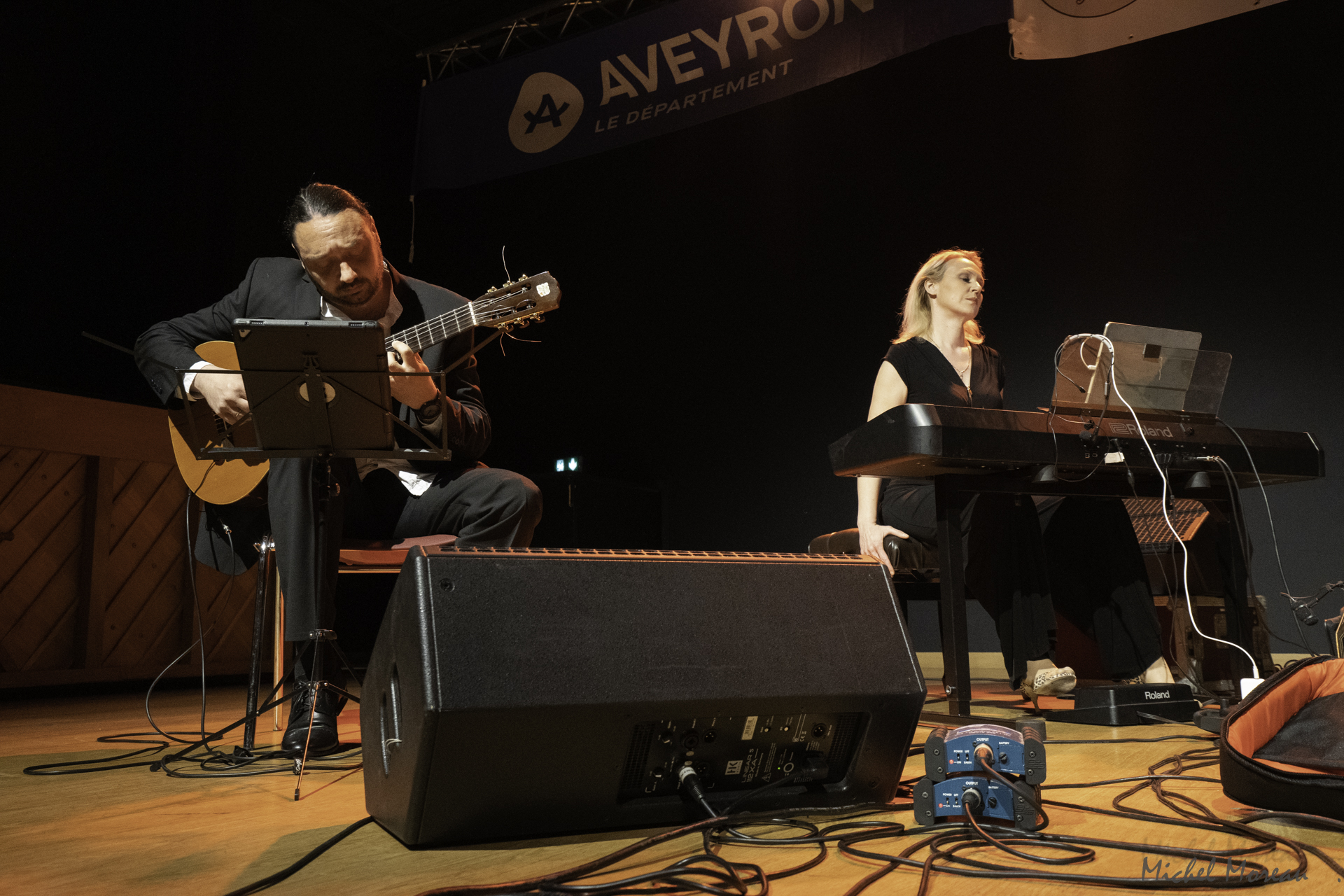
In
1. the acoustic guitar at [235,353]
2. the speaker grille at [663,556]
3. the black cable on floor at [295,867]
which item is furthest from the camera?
the acoustic guitar at [235,353]

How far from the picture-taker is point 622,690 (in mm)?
1021

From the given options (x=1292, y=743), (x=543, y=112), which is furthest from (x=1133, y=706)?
(x=543, y=112)

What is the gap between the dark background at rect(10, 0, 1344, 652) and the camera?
146 inches

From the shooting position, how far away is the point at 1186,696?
7.13 feet

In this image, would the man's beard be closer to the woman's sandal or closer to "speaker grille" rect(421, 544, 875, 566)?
"speaker grille" rect(421, 544, 875, 566)

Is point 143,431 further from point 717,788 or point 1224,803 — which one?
point 1224,803

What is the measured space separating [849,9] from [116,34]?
3046 mm

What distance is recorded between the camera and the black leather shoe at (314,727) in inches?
69.4

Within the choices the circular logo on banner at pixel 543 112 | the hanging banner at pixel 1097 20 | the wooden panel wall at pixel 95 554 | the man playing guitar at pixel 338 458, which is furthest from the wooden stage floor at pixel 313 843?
the circular logo on banner at pixel 543 112

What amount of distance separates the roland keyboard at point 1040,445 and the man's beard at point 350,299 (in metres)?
1.10

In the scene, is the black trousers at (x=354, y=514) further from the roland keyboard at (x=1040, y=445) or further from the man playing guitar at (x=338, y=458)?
the roland keyboard at (x=1040, y=445)

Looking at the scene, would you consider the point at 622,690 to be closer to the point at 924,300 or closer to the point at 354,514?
the point at 354,514

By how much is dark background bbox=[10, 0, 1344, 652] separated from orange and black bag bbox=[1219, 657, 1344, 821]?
8.52ft

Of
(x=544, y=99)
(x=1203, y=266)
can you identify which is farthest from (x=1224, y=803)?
(x=544, y=99)
